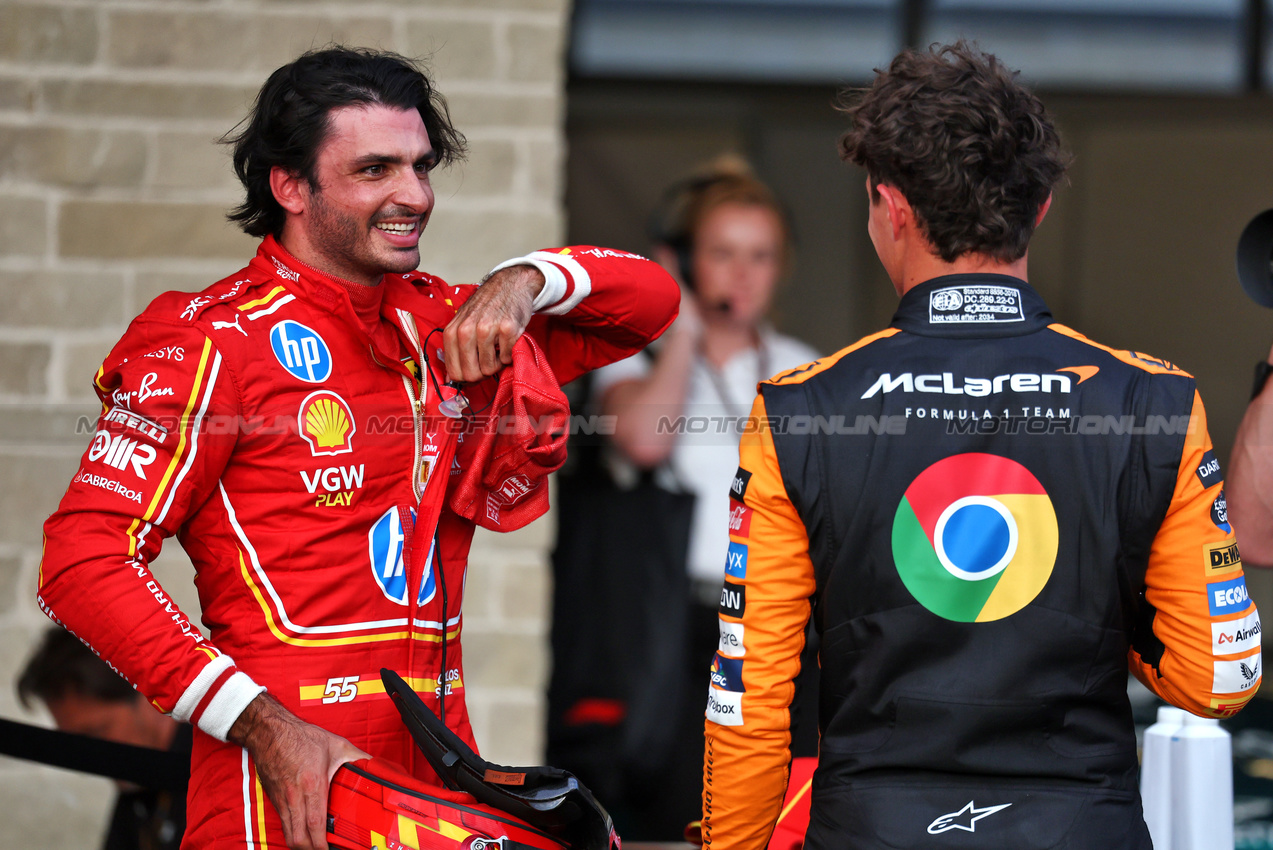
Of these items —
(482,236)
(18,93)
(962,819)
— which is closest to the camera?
(962,819)

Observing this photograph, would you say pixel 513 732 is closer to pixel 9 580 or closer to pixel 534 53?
→ pixel 9 580

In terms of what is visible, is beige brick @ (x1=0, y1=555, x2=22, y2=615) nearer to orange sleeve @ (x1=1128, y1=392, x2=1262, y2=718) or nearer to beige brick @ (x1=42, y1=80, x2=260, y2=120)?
beige brick @ (x1=42, y1=80, x2=260, y2=120)

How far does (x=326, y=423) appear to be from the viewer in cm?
169

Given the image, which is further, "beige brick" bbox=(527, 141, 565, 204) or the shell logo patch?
"beige brick" bbox=(527, 141, 565, 204)

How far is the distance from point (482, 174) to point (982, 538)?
2.18m

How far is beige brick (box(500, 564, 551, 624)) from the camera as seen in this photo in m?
3.19

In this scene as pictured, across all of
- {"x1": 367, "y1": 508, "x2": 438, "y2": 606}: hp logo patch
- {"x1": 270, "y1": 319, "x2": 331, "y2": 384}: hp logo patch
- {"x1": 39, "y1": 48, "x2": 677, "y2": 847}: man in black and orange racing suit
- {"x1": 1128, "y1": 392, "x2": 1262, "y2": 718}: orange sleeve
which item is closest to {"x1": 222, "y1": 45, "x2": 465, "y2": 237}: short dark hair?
{"x1": 39, "y1": 48, "x2": 677, "y2": 847}: man in black and orange racing suit

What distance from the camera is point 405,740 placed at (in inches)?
67.9

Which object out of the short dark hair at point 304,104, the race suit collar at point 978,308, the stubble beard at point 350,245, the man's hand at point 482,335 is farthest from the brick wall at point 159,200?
the race suit collar at point 978,308

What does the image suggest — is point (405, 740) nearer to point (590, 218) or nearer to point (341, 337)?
point (341, 337)

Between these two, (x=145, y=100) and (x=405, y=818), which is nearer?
(x=405, y=818)

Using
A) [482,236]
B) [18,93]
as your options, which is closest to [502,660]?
[482,236]

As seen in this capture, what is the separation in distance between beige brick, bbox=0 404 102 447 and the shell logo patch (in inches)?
67.4

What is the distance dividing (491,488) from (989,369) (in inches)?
31.3
